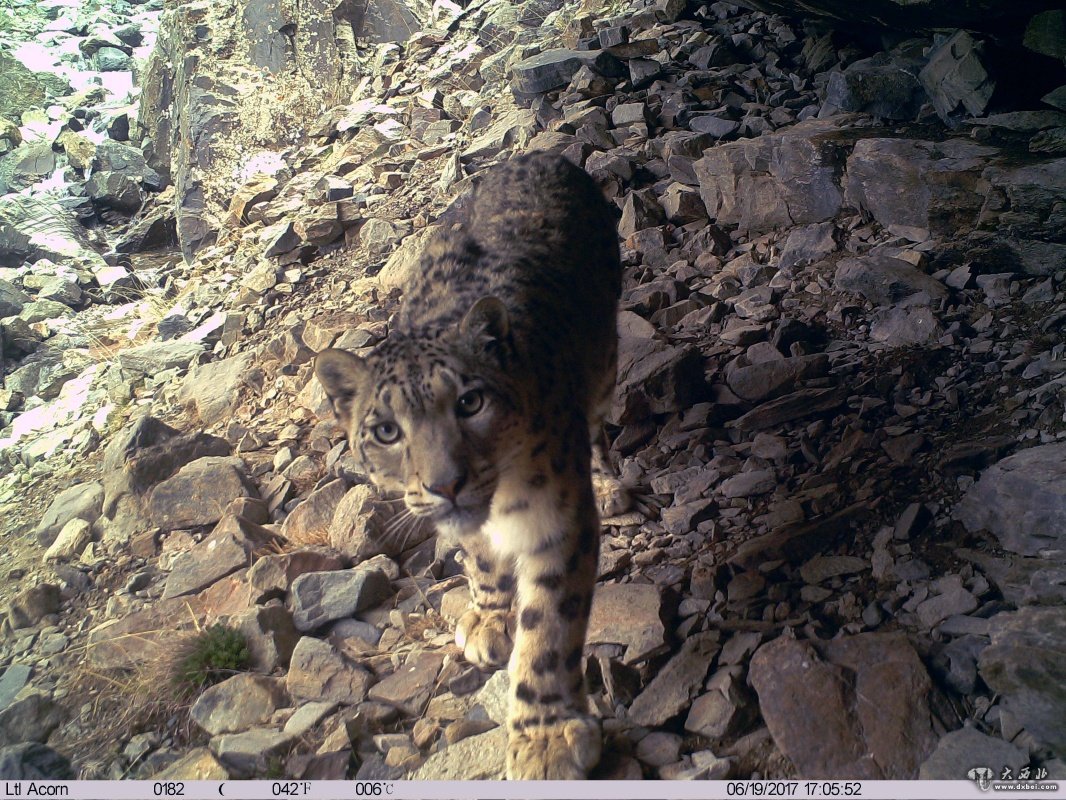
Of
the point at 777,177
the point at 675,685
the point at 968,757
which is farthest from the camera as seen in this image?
the point at 777,177

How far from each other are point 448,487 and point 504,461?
33 cm

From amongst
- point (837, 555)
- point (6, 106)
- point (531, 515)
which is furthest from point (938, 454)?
point (6, 106)

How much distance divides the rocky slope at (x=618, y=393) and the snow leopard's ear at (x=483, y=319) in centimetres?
153

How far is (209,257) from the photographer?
820cm

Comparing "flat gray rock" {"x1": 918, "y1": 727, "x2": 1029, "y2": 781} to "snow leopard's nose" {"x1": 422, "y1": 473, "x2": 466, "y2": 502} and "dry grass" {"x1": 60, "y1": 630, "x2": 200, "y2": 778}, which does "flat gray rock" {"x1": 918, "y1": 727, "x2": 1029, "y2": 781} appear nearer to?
"snow leopard's nose" {"x1": 422, "y1": 473, "x2": 466, "y2": 502}

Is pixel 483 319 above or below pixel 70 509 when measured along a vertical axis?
above

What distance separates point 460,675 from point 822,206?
4.43 meters

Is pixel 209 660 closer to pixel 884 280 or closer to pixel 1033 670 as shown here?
pixel 1033 670

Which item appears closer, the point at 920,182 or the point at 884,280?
the point at 884,280

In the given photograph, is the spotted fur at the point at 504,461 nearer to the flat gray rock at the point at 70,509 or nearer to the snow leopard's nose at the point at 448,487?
the snow leopard's nose at the point at 448,487

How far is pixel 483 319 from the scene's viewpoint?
3393 millimetres

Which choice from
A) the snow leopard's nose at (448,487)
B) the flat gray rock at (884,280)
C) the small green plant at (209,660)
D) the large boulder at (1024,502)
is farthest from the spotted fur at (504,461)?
the flat gray rock at (884,280)

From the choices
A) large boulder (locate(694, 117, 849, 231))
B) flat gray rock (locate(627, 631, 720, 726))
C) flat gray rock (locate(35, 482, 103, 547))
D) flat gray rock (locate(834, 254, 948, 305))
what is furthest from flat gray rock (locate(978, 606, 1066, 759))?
flat gray rock (locate(35, 482, 103, 547))

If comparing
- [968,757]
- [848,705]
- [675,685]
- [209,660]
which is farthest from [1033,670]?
[209,660]
